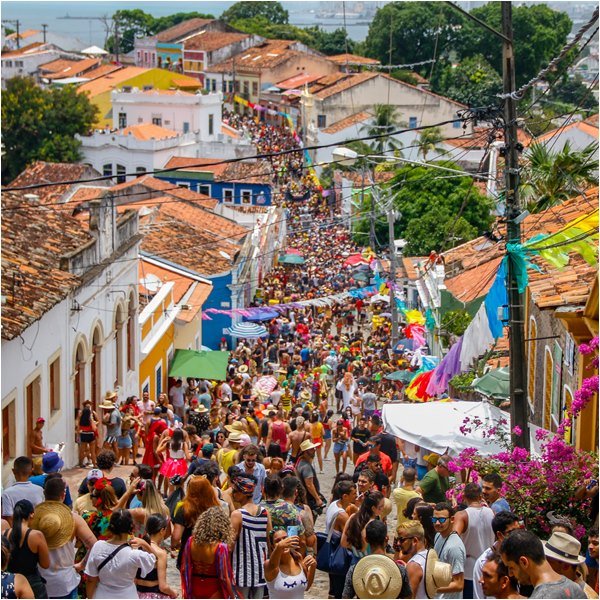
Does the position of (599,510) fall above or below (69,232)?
above

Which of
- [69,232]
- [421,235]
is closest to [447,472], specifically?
[69,232]

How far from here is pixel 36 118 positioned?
80875 mm

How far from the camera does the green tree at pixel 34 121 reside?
80.6 metres

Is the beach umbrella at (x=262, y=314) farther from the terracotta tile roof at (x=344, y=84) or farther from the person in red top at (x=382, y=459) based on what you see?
the terracotta tile roof at (x=344, y=84)

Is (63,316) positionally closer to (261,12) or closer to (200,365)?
(200,365)

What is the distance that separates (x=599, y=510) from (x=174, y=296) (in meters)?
24.1

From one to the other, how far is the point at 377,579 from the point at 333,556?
1856mm

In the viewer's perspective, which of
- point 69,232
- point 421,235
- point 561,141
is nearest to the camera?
point 69,232

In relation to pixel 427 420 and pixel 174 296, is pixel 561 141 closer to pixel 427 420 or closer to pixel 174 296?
pixel 174 296

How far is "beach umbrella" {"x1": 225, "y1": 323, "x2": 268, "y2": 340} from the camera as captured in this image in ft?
126

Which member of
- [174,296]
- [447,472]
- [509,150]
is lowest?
[174,296]

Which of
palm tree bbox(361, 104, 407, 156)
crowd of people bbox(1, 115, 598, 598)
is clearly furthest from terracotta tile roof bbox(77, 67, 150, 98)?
crowd of people bbox(1, 115, 598, 598)

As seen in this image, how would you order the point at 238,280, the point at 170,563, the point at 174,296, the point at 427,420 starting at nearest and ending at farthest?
the point at 170,563 → the point at 427,420 → the point at 174,296 → the point at 238,280

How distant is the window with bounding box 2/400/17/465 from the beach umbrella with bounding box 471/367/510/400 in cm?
670
